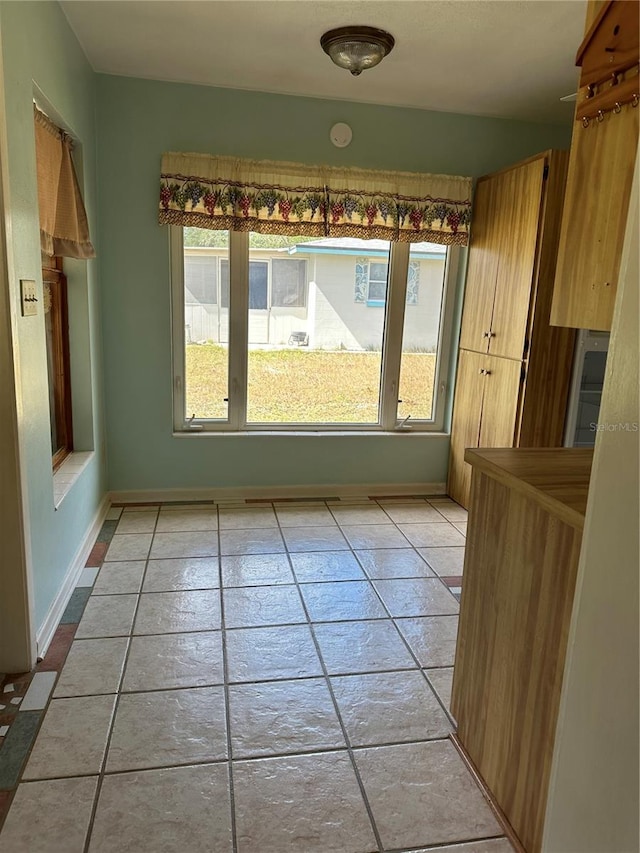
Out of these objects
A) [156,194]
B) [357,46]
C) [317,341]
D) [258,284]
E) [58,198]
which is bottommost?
[317,341]

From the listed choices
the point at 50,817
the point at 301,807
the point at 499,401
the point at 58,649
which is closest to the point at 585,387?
the point at 499,401

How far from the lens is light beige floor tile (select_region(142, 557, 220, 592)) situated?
9.02 ft

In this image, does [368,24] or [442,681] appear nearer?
[442,681]

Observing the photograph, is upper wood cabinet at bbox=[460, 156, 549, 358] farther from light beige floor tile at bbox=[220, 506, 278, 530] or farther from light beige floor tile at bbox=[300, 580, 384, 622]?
light beige floor tile at bbox=[220, 506, 278, 530]

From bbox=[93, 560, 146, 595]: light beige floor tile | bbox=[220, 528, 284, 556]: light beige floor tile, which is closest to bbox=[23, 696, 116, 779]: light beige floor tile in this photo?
bbox=[93, 560, 146, 595]: light beige floor tile

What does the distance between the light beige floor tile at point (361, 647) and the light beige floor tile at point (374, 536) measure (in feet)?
2.65

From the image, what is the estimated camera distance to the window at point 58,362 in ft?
9.50

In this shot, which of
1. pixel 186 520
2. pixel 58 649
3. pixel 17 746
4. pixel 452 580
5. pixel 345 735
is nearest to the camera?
pixel 17 746

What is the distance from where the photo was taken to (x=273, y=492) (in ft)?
12.9

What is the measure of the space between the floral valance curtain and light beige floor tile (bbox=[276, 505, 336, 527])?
1.72 metres

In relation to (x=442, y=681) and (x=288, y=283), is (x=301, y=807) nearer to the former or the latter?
(x=442, y=681)

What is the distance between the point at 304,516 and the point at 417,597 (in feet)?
3.63

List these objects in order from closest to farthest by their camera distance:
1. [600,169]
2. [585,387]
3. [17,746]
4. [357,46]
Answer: [600,169], [17,746], [357,46], [585,387]

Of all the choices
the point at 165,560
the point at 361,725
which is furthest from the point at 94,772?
the point at 165,560
